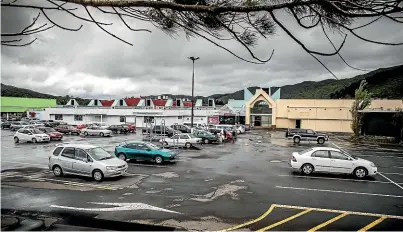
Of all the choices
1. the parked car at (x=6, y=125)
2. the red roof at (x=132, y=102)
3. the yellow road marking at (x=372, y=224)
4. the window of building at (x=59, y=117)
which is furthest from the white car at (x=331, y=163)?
the red roof at (x=132, y=102)

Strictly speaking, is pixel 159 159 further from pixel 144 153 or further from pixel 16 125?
pixel 16 125

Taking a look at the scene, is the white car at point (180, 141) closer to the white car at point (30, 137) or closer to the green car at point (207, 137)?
the green car at point (207, 137)

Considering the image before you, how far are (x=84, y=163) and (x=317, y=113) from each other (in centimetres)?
4788

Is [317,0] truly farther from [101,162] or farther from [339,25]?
[101,162]

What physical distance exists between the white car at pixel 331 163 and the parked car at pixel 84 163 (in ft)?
30.4

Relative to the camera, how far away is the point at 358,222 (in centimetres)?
912

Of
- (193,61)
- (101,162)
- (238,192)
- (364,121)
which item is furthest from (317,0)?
(364,121)

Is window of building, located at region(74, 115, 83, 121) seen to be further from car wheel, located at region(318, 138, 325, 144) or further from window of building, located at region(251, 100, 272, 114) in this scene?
car wheel, located at region(318, 138, 325, 144)

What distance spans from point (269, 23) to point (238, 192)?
8.73 m

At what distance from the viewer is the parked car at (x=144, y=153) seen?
19.1 m

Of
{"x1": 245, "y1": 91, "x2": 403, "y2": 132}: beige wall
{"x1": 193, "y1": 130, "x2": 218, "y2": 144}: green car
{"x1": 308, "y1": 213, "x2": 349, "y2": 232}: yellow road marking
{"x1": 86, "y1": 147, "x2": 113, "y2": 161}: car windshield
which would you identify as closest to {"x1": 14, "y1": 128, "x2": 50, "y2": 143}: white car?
{"x1": 193, "y1": 130, "x2": 218, "y2": 144}: green car

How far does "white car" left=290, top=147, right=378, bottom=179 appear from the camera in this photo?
50.6 feet

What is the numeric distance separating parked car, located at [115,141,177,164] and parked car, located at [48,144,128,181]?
157 inches

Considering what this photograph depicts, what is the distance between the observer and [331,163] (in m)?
Result: 15.8
